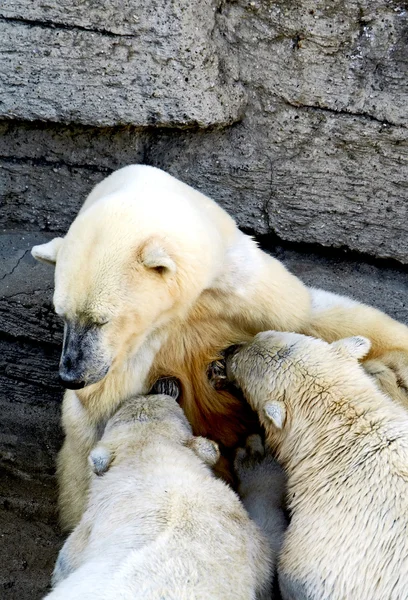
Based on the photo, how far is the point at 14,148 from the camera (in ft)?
11.8

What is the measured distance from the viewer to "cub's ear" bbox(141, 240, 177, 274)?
2.55 metres

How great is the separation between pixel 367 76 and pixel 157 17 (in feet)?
2.64

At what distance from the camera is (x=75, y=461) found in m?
3.10

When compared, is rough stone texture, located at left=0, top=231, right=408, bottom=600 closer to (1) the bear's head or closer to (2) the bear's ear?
(2) the bear's ear

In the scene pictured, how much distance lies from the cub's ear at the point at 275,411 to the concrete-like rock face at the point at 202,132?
3.50ft

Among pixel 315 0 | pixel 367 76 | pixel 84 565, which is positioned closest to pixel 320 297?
pixel 367 76

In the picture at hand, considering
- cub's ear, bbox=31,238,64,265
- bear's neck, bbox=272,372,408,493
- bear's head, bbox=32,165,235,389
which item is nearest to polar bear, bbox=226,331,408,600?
bear's neck, bbox=272,372,408,493

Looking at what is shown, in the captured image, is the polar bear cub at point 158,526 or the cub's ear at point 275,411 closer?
the polar bear cub at point 158,526

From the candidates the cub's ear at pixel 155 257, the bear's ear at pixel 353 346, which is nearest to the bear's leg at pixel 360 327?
the bear's ear at pixel 353 346

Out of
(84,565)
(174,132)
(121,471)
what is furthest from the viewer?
(174,132)

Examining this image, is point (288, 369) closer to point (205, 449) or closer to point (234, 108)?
point (205, 449)

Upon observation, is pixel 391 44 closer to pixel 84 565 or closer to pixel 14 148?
pixel 14 148

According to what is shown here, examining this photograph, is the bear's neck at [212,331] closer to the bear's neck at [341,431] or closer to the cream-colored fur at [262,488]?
the cream-colored fur at [262,488]

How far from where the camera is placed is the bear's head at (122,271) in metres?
2.58
